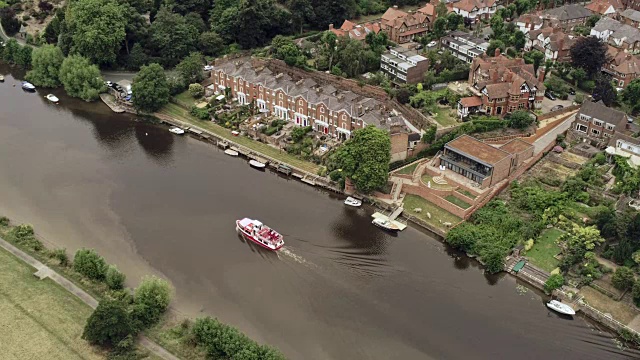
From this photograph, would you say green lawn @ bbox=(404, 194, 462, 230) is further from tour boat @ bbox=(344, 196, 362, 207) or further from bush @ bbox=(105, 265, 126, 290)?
bush @ bbox=(105, 265, 126, 290)

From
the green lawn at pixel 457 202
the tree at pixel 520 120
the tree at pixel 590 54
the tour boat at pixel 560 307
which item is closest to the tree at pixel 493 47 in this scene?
the tree at pixel 590 54

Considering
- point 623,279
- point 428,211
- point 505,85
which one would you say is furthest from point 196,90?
point 623,279

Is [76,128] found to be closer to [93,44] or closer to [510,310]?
[93,44]

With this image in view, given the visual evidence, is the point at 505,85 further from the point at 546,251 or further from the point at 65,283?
the point at 65,283

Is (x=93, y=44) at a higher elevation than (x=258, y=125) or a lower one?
higher

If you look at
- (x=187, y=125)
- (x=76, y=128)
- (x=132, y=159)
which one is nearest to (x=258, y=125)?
(x=187, y=125)

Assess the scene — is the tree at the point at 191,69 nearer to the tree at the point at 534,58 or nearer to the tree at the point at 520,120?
the tree at the point at 520,120
